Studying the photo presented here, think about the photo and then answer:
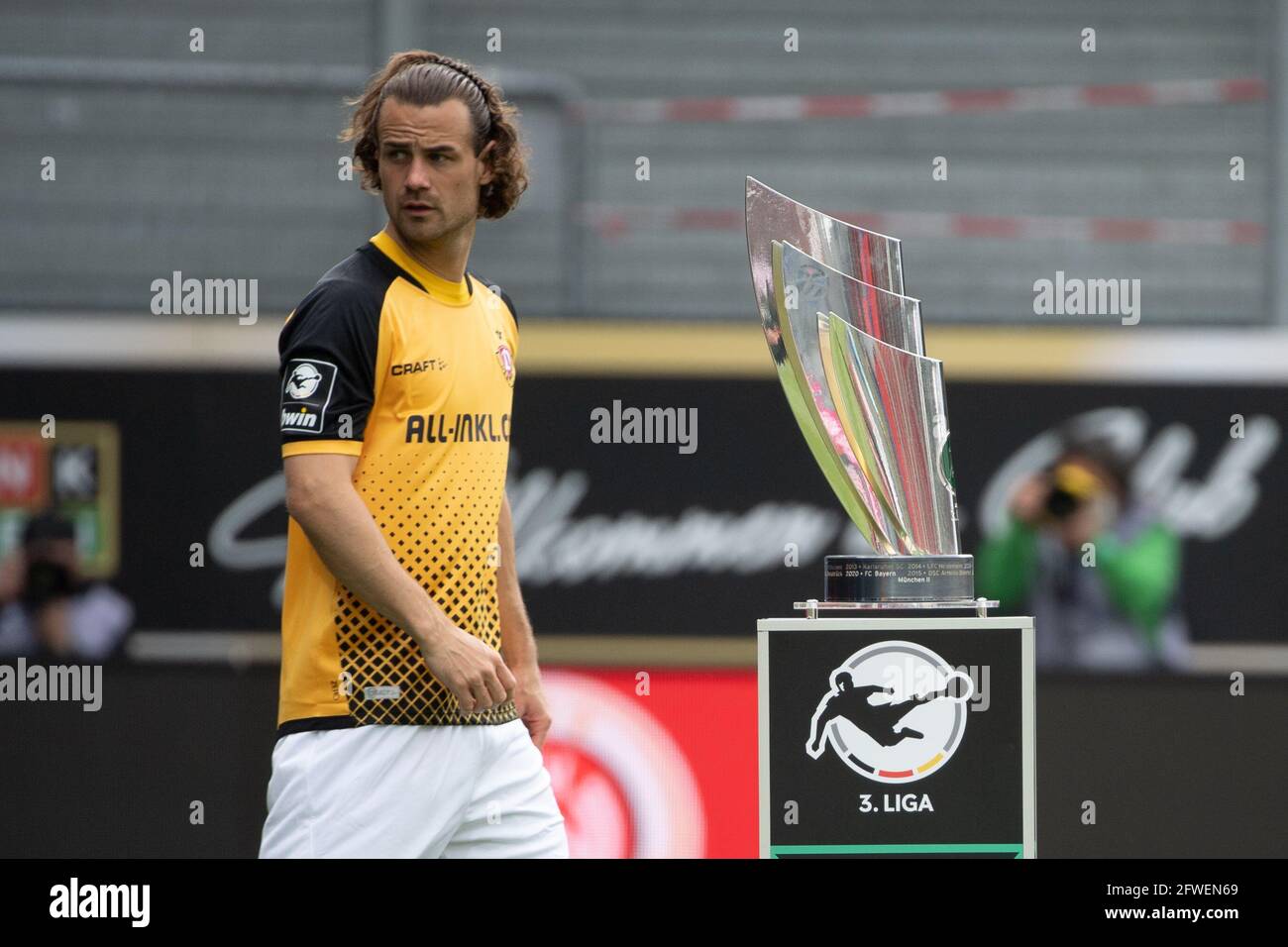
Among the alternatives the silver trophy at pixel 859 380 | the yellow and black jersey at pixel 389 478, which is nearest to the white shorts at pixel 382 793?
the yellow and black jersey at pixel 389 478

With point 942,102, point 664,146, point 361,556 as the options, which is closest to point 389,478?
point 361,556

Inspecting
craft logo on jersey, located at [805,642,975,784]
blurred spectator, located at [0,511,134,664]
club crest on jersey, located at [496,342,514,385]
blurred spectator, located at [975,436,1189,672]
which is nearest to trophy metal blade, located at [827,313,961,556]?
craft logo on jersey, located at [805,642,975,784]

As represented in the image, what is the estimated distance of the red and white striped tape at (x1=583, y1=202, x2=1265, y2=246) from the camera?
16.2ft

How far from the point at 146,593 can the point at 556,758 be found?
121 cm

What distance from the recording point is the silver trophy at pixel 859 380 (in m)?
2.86

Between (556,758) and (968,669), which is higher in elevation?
(968,669)

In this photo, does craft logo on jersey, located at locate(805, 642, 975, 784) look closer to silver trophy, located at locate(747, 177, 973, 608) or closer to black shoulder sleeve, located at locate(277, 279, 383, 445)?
silver trophy, located at locate(747, 177, 973, 608)

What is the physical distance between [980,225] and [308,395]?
3000 millimetres

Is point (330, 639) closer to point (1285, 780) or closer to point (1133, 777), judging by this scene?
point (1133, 777)

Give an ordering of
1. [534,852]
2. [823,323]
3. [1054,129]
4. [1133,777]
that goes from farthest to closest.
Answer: [1054,129]
[1133,777]
[823,323]
[534,852]

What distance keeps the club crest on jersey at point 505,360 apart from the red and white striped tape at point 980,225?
2.28 m

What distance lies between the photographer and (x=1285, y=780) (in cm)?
472

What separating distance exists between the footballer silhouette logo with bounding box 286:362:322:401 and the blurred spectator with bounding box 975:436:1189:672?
8.82 ft

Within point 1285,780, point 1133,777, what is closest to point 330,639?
point 1133,777
